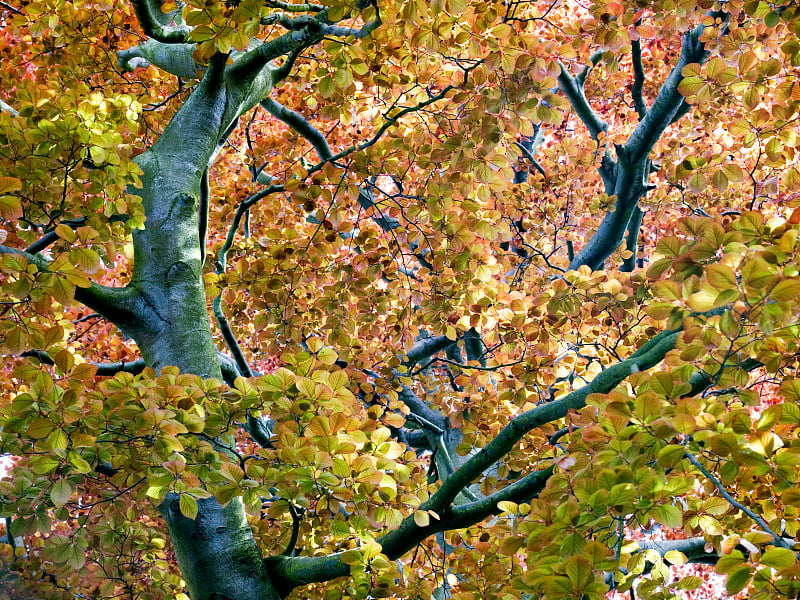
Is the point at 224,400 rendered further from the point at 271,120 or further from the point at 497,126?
the point at 271,120

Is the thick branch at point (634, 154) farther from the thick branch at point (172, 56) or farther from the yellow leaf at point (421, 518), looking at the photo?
the yellow leaf at point (421, 518)

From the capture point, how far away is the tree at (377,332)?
2.04 metres

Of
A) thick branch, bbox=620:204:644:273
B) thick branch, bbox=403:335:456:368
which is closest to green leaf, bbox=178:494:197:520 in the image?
thick branch, bbox=403:335:456:368

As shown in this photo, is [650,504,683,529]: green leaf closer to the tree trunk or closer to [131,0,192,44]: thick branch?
the tree trunk

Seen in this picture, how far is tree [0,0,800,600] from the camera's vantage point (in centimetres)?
204

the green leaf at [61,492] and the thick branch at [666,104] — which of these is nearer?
the green leaf at [61,492]

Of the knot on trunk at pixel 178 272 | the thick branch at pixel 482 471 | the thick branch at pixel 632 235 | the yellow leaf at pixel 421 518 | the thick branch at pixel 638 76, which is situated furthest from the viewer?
the thick branch at pixel 632 235

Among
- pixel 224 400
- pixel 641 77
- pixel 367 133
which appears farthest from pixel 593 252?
pixel 224 400

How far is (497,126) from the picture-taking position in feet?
11.1

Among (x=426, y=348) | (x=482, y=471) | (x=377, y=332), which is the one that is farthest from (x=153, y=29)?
(x=426, y=348)

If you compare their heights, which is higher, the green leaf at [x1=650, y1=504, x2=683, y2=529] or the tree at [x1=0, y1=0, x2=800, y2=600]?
the tree at [x1=0, y1=0, x2=800, y2=600]

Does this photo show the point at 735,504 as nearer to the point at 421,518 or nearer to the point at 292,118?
the point at 421,518

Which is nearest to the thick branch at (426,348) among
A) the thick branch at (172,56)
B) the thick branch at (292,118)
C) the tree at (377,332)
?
the tree at (377,332)

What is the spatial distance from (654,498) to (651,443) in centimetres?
17
